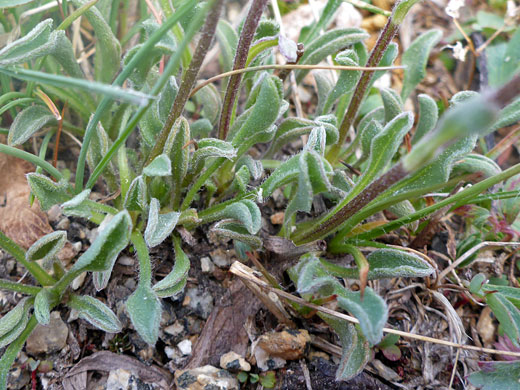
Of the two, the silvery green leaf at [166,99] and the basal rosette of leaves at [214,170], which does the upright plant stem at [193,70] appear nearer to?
the basal rosette of leaves at [214,170]

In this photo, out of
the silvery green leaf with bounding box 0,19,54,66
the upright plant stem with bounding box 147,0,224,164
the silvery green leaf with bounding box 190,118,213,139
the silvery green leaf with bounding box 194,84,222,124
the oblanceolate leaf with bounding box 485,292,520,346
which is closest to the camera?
the upright plant stem with bounding box 147,0,224,164

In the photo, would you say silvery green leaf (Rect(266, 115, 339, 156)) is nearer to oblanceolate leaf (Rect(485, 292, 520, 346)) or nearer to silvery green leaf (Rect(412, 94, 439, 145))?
silvery green leaf (Rect(412, 94, 439, 145))

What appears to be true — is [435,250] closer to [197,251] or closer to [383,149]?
[383,149]

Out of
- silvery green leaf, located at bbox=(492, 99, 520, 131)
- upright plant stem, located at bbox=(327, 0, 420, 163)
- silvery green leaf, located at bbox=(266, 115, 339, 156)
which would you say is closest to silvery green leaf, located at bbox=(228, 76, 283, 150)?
silvery green leaf, located at bbox=(266, 115, 339, 156)

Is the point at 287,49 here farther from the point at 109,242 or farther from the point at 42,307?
the point at 42,307

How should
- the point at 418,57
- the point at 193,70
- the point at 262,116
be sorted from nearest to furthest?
the point at 193,70 → the point at 262,116 → the point at 418,57

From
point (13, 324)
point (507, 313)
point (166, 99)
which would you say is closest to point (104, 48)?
point (166, 99)
